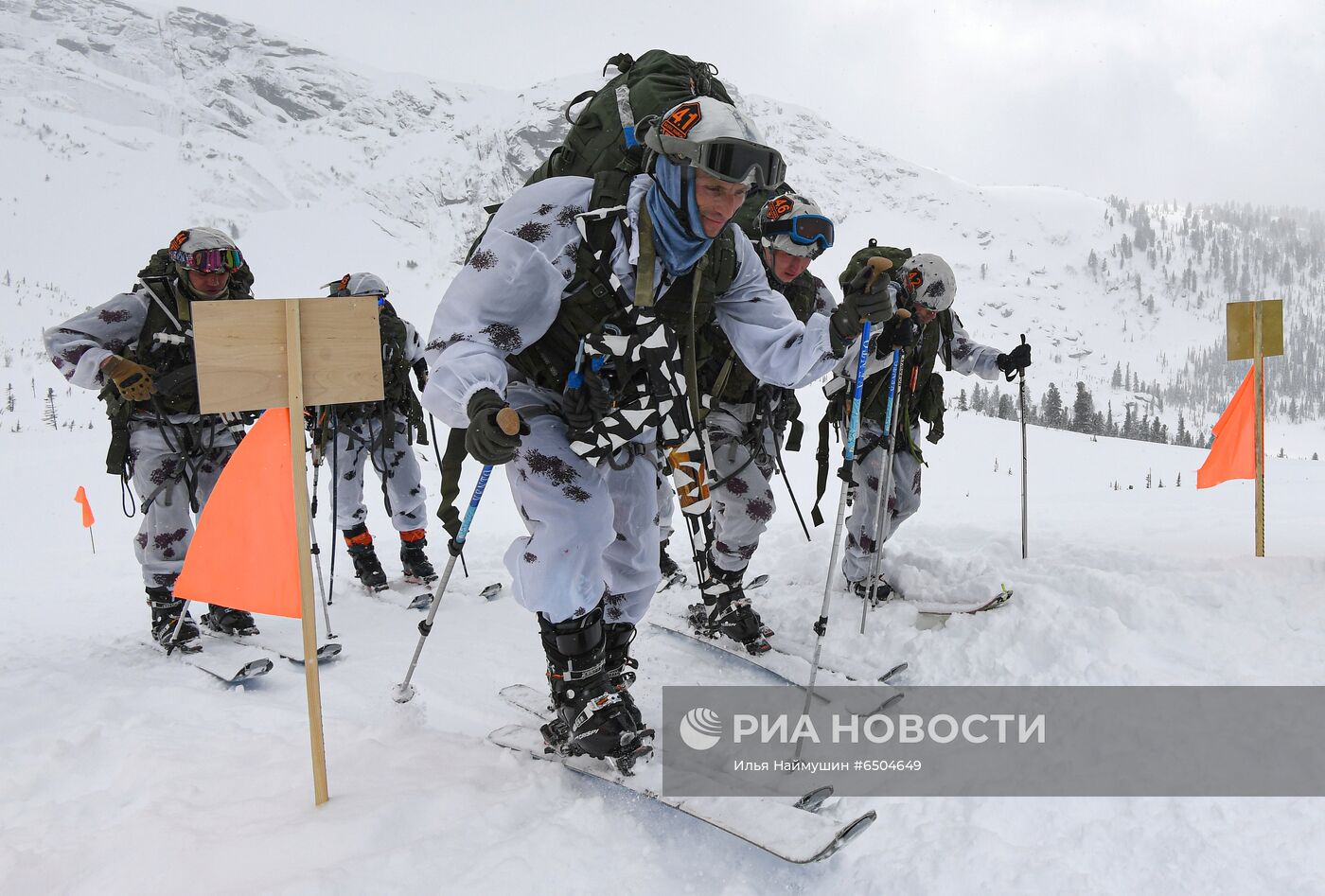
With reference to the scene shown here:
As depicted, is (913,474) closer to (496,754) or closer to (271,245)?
(496,754)

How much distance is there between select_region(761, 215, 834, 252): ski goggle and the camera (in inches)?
168

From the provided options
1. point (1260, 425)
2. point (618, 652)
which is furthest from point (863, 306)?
point (1260, 425)

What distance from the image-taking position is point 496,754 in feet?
10.7

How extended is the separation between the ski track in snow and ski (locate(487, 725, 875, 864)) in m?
0.08

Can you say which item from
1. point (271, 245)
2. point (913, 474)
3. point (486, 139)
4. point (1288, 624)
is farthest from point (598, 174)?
point (486, 139)

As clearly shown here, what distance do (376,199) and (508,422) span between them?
303 ft

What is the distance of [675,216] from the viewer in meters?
2.95

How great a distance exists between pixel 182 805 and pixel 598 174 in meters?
3.05

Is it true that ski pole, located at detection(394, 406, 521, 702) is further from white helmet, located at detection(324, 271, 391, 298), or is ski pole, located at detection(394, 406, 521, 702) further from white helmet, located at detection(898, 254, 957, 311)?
white helmet, located at detection(324, 271, 391, 298)

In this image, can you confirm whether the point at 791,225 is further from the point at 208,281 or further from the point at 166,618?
the point at 166,618

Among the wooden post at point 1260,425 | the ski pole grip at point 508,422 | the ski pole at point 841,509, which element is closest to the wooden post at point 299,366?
the ski pole grip at point 508,422

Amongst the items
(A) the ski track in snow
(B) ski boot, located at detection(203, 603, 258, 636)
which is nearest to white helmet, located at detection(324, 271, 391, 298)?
(A) the ski track in snow

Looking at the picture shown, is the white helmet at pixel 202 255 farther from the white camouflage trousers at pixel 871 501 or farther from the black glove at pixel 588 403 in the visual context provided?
the white camouflage trousers at pixel 871 501

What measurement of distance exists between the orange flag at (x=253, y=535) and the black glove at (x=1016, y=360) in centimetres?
472
